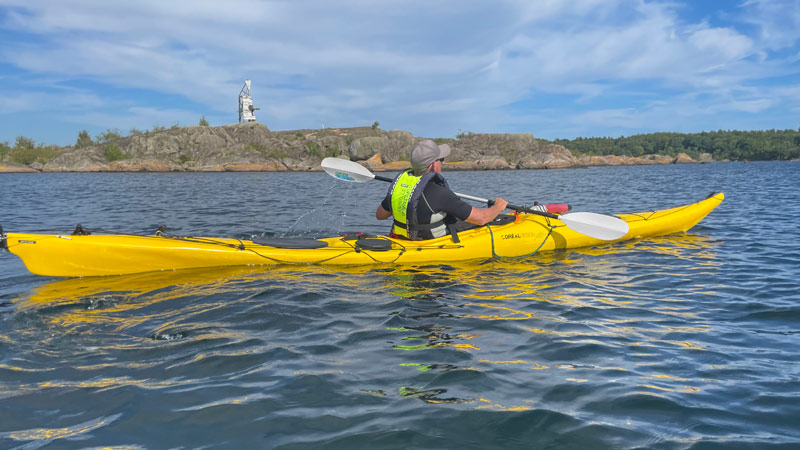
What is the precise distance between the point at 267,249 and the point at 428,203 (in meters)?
1.91

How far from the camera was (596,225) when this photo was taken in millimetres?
6555

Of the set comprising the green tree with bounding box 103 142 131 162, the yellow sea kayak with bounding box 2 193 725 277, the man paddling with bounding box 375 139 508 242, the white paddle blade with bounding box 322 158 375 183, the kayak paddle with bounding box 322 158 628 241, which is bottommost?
the yellow sea kayak with bounding box 2 193 725 277

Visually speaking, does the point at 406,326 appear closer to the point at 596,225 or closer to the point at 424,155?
the point at 424,155

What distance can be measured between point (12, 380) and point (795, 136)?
421 ft

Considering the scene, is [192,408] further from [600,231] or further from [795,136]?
[795,136]

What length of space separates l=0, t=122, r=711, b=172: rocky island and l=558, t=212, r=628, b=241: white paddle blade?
47314 millimetres

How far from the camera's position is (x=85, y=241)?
5.12 meters

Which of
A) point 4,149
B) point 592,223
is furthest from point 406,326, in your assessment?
point 4,149

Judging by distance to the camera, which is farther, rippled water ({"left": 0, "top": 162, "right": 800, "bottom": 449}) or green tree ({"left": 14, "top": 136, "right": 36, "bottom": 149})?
green tree ({"left": 14, "top": 136, "right": 36, "bottom": 149})

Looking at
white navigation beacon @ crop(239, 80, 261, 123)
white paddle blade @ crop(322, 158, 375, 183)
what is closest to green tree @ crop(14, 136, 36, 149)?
white navigation beacon @ crop(239, 80, 261, 123)

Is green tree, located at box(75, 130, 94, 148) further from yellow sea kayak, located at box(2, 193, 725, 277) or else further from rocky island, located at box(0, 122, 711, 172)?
yellow sea kayak, located at box(2, 193, 725, 277)

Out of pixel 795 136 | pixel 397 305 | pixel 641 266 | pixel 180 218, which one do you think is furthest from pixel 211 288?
pixel 795 136


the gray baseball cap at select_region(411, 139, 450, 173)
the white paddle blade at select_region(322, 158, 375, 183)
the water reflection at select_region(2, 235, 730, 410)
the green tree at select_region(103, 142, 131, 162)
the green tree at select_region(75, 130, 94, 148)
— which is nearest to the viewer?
the water reflection at select_region(2, 235, 730, 410)

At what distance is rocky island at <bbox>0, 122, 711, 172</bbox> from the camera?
50562mm
